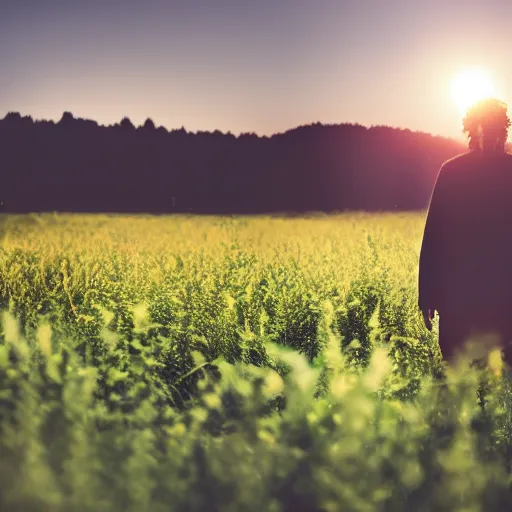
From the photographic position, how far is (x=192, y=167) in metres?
88.8

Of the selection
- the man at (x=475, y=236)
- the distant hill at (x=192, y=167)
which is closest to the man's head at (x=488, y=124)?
the man at (x=475, y=236)

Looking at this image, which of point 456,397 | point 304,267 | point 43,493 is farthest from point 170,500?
point 304,267

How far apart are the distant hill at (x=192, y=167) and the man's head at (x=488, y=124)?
6085 cm

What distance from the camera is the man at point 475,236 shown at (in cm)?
434

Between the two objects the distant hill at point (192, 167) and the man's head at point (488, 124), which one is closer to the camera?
the man's head at point (488, 124)

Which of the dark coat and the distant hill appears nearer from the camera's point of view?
the dark coat

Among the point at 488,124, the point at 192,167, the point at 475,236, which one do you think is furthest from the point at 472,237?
the point at 192,167

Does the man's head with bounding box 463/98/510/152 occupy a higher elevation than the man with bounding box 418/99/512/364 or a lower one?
higher

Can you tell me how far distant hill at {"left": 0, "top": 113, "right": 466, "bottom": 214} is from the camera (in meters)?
70.7

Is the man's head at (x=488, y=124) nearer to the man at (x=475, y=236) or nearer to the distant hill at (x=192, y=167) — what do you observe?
the man at (x=475, y=236)

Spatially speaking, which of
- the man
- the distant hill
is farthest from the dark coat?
the distant hill

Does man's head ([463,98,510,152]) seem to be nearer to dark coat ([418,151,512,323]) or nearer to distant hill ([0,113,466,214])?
dark coat ([418,151,512,323])

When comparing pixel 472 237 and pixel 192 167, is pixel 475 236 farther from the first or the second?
pixel 192 167

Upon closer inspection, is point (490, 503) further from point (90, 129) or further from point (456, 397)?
point (90, 129)
